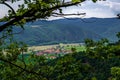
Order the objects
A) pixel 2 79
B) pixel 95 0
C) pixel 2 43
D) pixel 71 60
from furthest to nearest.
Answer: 1. pixel 2 79
2. pixel 2 43
3. pixel 71 60
4. pixel 95 0

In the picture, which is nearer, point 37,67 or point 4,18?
point 4,18

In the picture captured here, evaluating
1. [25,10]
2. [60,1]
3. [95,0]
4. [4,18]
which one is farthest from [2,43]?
[95,0]

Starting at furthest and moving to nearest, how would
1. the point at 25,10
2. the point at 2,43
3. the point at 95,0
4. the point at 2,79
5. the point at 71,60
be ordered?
the point at 2,79, the point at 2,43, the point at 71,60, the point at 25,10, the point at 95,0

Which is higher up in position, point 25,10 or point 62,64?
point 25,10

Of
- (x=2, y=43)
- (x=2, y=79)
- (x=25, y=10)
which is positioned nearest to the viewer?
(x=25, y=10)

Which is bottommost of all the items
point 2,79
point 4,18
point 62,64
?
point 2,79

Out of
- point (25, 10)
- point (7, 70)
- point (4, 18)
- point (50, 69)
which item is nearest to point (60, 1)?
point (25, 10)

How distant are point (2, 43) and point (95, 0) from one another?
518 cm

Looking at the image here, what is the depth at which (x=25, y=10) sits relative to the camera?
13281 millimetres

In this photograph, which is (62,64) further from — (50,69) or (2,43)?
(2,43)

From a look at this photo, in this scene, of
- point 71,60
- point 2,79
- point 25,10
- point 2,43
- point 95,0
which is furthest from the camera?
point 2,79

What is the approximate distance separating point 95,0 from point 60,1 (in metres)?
1.43

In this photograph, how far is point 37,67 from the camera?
51.0 ft

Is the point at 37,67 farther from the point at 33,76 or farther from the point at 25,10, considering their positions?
the point at 25,10
